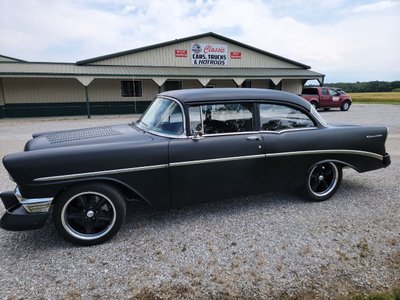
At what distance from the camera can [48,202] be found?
9.06ft

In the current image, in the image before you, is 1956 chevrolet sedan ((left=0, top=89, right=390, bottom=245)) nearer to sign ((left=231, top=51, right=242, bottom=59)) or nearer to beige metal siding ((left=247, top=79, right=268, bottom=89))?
beige metal siding ((left=247, top=79, right=268, bottom=89))

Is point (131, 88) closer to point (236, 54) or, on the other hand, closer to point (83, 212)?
point (236, 54)

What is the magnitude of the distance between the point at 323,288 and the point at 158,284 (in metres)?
1.42

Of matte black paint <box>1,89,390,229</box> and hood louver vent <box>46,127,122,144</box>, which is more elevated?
hood louver vent <box>46,127,122,144</box>

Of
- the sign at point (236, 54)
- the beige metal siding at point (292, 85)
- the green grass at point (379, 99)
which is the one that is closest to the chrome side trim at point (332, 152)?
the sign at point (236, 54)

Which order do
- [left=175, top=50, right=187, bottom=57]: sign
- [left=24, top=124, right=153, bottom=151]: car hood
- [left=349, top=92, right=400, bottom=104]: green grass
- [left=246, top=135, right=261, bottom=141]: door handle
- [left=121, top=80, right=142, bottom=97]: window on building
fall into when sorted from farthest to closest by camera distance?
[left=349, top=92, right=400, bottom=104]: green grass → [left=175, top=50, right=187, bottom=57]: sign → [left=121, top=80, right=142, bottom=97]: window on building → [left=246, top=135, right=261, bottom=141]: door handle → [left=24, top=124, right=153, bottom=151]: car hood

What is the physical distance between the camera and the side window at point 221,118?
3.32 meters

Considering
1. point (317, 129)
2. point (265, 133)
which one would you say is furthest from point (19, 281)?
point (317, 129)

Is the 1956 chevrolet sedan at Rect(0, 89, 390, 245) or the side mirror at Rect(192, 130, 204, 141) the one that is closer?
the 1956 chevrolet sedan at Rect(0, 89, 390, 245)

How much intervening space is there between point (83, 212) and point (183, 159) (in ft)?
4.05

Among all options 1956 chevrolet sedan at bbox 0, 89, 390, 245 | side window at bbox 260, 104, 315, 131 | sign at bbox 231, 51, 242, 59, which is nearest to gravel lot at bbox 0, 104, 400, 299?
1956 chevrolet sedan at bbox 0, 89, 390, 245

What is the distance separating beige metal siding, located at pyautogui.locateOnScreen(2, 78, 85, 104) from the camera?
17609 mm

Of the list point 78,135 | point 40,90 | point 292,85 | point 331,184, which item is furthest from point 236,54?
point 78,135

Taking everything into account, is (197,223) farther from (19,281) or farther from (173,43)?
(173,43)
